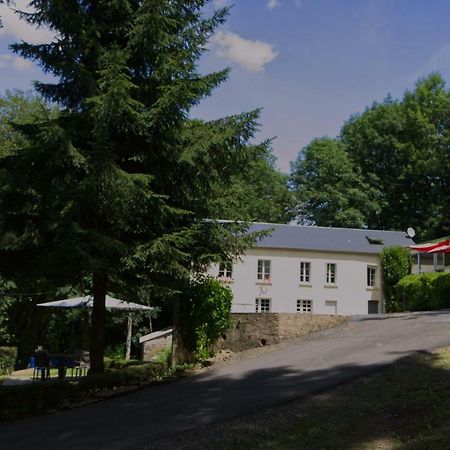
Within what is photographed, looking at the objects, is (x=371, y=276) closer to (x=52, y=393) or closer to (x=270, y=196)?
(x=270, y=196)

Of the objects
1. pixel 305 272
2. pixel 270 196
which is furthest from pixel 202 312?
pixel 270 196

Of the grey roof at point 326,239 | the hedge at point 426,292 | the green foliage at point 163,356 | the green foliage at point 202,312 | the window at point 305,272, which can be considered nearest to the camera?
the green foliage at point 202,312

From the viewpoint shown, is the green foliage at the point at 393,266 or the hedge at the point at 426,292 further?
the green foliage at the point at 393,266

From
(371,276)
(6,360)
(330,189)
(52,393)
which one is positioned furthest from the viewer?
(330,189)

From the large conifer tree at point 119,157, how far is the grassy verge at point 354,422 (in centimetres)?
411

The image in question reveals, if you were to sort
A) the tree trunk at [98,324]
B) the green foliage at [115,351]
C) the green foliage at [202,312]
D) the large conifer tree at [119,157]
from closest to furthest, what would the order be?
1. the large conifer tree at [119,157]
2. the tree trunk at [98,324]
3. the green foliage at [202,312]
4. the green foliage at [115,351]

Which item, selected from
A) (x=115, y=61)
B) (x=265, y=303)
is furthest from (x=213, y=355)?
(x=265, y=303)

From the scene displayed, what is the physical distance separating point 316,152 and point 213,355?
1444 inches

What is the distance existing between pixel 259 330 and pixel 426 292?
11882 mm

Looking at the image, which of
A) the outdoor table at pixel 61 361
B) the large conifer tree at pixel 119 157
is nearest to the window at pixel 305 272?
the outdoor table at pixel 61 361

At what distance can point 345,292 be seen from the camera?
3881 cm

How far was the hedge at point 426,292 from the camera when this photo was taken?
24172 millimetres

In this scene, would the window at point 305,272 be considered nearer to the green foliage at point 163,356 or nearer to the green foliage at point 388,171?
the green foliage at point 388,171

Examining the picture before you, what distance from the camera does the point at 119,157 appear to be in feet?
40.2
